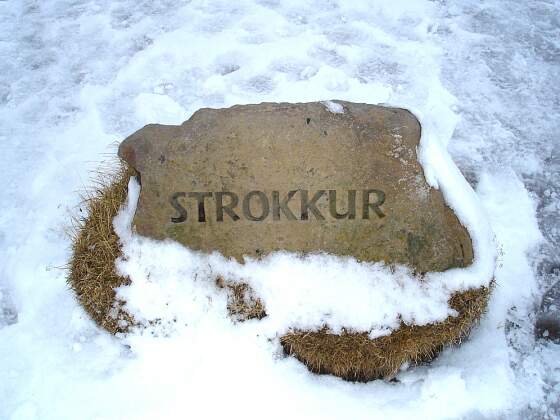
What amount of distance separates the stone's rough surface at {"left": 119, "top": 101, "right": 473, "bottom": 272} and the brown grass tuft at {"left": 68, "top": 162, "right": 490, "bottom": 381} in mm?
254

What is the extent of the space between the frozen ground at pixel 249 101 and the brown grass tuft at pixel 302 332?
9 centimetres

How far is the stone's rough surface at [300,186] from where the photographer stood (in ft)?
10.3

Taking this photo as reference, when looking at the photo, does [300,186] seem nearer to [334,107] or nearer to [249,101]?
[334,107]

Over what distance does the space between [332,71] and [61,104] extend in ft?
7.14

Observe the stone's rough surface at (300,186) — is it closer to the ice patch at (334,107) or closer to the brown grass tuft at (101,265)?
the ice patch at (334,107)

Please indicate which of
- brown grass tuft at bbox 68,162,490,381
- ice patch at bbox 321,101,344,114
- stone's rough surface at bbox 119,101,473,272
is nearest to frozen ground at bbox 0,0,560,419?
brown grass tuft at bbox 68,162,490,381

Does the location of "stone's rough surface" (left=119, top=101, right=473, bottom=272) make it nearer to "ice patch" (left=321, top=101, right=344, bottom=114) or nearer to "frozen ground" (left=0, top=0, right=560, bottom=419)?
"ice patch" (left=321, top=101, right=344, bottom=114)

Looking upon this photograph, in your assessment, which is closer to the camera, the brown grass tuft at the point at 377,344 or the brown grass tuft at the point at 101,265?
the brown grass tuft at the point at 377,344

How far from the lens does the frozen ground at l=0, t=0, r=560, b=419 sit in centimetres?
316

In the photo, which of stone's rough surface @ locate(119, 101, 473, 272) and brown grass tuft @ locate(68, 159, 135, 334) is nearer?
stone's rough surface @ locate(119, 101, 473, 272)

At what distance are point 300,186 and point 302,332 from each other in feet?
2.57

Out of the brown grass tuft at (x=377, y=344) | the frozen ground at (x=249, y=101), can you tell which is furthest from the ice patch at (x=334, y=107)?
the frozen ground at (x=249, y=101)

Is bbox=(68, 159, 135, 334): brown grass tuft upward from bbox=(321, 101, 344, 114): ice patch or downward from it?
downward

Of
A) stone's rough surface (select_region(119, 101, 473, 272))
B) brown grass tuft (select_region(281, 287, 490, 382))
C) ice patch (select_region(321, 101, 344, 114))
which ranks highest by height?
ice patch (select_region(321, 101, 344, 114))
